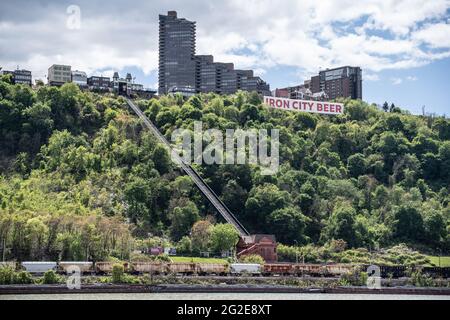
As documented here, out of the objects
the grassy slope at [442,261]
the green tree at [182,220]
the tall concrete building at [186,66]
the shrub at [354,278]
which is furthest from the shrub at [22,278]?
the tall concrete building at [186,66]

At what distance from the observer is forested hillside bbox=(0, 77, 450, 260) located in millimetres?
29453

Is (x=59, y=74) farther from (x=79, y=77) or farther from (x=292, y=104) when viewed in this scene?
(x=292, y=104)

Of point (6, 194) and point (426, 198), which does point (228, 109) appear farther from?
point (6, 194)

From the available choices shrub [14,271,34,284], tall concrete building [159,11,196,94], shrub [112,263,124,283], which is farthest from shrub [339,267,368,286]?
tall concrete building [159,11,196,94]

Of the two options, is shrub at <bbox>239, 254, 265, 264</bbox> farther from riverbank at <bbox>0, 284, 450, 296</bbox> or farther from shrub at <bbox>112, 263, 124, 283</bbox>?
shrub at <bbox>112, 263, 124, 283</bbox>

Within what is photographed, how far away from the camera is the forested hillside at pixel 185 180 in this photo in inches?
1160

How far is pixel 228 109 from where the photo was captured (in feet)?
157

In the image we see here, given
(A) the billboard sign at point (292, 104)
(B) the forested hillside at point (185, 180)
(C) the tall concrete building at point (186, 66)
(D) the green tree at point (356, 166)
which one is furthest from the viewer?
(C) the tall concrete building at point (186, 66)

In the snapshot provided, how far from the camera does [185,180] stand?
118ft

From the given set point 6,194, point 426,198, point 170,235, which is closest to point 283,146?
point 426,198

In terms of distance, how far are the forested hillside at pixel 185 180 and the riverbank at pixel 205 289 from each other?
15.4ft

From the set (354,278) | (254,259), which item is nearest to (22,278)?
(254,259)

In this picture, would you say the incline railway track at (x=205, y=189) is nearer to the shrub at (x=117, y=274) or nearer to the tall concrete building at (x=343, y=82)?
the shrub at (x=117, y=274)

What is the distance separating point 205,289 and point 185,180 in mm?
12064
